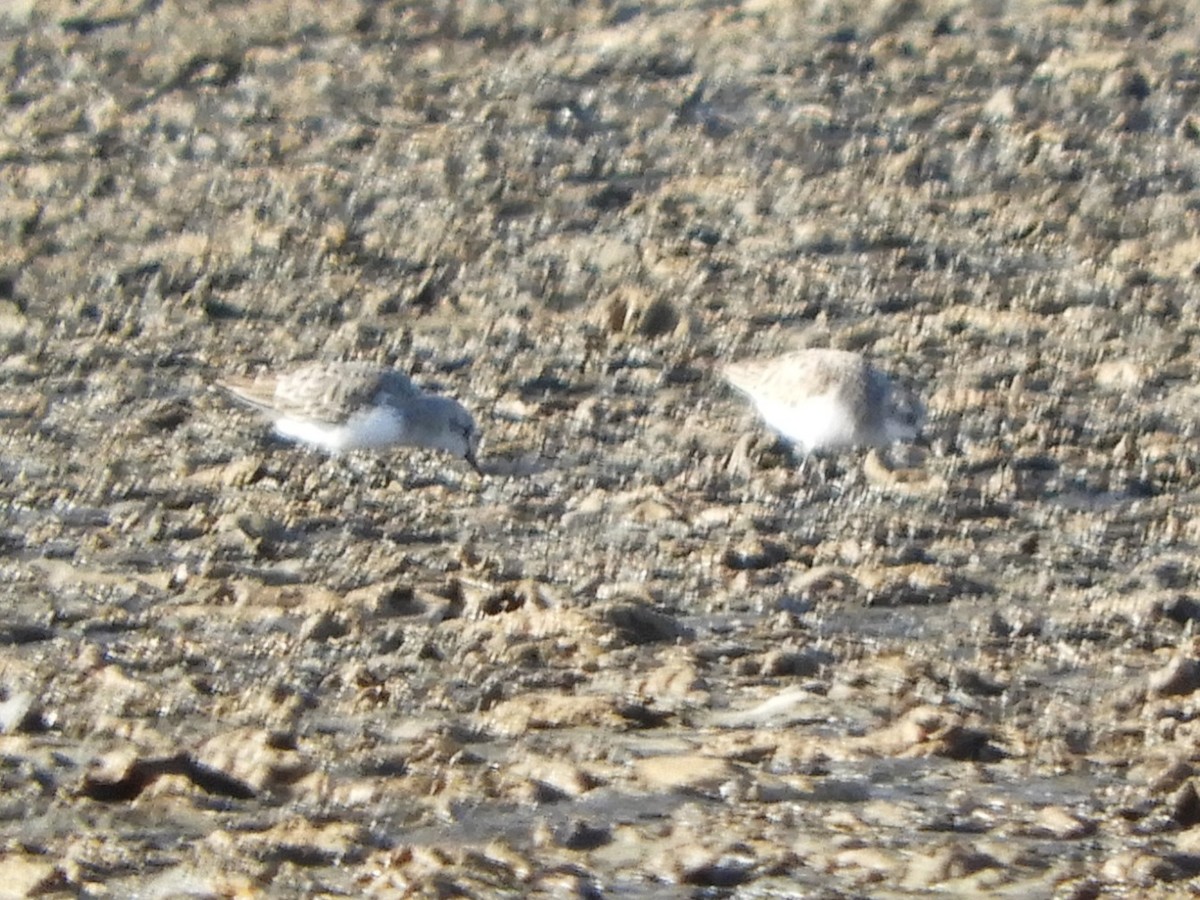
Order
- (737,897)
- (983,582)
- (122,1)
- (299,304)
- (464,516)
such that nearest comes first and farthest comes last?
(737,897), (983,582), (464,516), (299,304), (122,1)

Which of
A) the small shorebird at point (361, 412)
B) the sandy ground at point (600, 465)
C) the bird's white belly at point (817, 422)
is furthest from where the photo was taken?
the small shorebird at point (361, 412)

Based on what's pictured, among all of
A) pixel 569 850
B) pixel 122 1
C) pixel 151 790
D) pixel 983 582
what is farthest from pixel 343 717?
pixel 122 1

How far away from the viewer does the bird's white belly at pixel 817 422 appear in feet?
22.6

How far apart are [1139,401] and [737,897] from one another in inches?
144

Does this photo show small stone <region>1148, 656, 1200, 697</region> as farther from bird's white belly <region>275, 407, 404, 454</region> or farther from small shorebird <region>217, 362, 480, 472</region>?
bird's white belly <region>275, 407, 404, 454</region>

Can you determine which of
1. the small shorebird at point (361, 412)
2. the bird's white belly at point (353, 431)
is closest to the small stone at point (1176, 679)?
the small shorebird at point (361, 412)

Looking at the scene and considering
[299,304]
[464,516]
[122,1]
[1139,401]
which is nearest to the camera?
[464,516]

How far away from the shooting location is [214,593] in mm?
6180

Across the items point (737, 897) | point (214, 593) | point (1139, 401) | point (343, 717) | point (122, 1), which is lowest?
point (737, 897)

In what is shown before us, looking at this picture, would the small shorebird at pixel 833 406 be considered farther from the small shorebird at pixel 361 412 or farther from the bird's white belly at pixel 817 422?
the small shorebird at pixel 361 412

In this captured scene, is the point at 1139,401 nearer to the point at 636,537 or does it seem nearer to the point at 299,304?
the point at 636,537

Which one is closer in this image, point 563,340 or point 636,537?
point 636,537

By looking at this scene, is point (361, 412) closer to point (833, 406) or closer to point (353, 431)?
point (353, 431)

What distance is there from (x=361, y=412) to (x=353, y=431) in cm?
10
